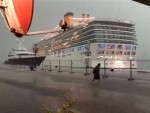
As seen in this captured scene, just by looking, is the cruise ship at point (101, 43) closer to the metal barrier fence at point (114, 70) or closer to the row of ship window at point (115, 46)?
the row of ship window at point (115, 46)

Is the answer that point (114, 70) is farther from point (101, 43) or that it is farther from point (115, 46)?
point (115, 46)

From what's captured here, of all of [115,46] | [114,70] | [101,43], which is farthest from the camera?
[115,46]

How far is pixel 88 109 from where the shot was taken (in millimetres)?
8781

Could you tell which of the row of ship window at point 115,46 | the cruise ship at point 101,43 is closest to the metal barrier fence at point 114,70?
the cruise ship at point 101,43

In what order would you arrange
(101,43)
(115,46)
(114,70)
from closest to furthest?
(114,70) < (101,43) < (115,46)

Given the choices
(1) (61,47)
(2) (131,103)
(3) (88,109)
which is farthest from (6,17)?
(1) (61,47)

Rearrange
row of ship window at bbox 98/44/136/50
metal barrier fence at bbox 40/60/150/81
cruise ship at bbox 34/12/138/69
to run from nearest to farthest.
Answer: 1. metal barrier fence at bbox 40/60/150/81
2. cruise ship at bbox 34/12/138/69
3. row of ship window at bbox 98/44/136/50

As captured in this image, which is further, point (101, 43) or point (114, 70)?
point (101, 43)

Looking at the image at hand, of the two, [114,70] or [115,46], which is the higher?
[115,46]

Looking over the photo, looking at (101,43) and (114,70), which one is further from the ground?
(101,43)

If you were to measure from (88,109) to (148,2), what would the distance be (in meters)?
6.07

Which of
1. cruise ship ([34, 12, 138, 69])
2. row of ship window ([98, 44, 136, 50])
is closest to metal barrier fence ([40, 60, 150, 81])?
cruise ship ([34, 12, 138, 69])

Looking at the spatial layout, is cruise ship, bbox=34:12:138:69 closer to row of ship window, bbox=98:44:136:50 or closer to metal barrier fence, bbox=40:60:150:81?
row of ship window, bbox=98:44:136:50

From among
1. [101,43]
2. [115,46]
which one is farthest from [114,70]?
[115,46]
